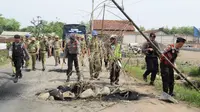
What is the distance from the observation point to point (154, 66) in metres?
12.9

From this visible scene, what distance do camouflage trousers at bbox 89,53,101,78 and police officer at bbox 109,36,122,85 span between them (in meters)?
0.47

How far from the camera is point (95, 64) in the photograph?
1230 centimetres

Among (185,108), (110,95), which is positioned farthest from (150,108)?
(110,95)

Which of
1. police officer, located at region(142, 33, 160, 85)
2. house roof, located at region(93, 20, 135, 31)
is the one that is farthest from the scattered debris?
police officer, located at region(142, 33, 160, 85)

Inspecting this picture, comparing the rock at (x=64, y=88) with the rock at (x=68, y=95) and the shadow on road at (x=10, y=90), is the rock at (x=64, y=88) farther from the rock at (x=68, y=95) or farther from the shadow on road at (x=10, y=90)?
the shadow on road at (x=10, y=90)

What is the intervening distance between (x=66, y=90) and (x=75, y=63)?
2445 mm

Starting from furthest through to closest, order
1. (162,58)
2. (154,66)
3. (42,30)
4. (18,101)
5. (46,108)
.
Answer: (42,30) → (154,66) → (162,58) → (18,101) → (46,108)

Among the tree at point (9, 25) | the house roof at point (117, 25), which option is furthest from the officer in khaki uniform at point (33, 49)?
the tree at point (9, 25)

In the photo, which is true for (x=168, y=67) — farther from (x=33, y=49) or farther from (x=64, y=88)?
(x=33, y=49)

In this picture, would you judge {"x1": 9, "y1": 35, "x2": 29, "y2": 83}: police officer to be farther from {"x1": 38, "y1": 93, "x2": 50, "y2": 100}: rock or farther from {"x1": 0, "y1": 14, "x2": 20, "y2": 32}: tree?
{"x1": 0, "y1": 14, "x2": 20, "y2": 32}: tree

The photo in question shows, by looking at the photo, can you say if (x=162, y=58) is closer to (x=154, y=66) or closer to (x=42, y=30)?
(x=154, y=66)

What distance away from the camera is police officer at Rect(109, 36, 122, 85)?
1168 cm

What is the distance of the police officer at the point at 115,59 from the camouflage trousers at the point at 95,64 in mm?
466

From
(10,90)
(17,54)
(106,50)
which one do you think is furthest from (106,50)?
(17,54)
